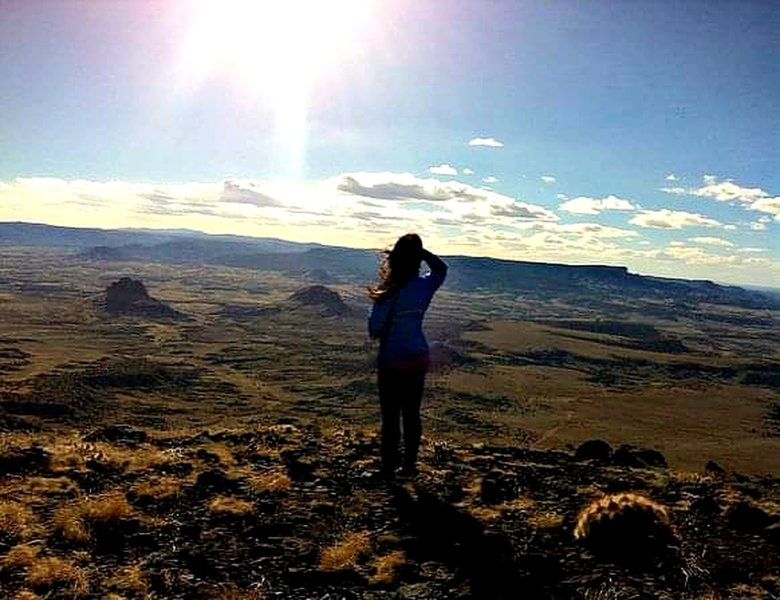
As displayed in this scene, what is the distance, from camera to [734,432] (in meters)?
67.3

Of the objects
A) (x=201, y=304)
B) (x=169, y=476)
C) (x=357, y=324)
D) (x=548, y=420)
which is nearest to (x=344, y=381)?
(x=548, y=420)

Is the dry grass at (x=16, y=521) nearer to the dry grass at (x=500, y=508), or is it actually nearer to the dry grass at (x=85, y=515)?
the dry grass at (x=85, y=515)

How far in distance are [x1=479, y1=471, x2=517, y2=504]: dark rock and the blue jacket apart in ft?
6.46

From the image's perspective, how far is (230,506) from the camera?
25.5ft

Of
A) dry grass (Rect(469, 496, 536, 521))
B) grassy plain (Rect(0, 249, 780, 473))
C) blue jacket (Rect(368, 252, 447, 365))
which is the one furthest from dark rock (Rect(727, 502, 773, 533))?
grassy plain (Rect(0, 249, 780, 473))

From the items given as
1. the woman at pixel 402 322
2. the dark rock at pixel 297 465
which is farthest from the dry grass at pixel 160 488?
the woman at pixel 402 322

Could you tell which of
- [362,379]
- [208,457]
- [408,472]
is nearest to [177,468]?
[208,457]

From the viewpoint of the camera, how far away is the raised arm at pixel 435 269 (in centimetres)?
800

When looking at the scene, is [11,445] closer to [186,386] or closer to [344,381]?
[186,386]

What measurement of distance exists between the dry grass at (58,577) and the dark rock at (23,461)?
3.73 metres

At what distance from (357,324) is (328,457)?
13463cm

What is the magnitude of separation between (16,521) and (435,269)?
5104 millimetres

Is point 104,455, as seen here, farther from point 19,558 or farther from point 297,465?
point 19,558

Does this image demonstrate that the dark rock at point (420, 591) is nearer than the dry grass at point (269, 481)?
Yes
